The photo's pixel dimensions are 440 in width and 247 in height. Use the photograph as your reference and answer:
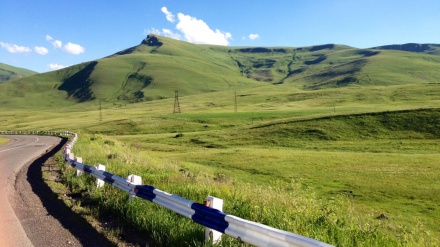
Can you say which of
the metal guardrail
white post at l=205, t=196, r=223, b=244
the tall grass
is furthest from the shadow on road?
white post at l=205, t=196, r=223, b=244

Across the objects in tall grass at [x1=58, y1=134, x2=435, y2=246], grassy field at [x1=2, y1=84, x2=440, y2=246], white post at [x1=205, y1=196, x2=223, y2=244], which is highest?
white post at [x1=205, y1=196, x2=223, y2=244]

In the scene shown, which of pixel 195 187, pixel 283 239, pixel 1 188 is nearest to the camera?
pixel 283 239

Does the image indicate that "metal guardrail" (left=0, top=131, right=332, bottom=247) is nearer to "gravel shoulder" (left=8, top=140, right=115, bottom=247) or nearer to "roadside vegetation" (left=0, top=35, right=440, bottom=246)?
"roadside vegetation" (left=0, top=35, right=440, bottom=246)

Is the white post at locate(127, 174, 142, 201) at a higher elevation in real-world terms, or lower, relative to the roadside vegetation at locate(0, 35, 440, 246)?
higher

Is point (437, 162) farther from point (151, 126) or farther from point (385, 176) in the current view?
point (151, 126)

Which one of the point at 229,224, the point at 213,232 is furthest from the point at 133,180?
the point at 229,224

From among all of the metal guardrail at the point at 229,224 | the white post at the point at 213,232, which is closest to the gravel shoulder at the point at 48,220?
the metal guardrail at the point at 229,224

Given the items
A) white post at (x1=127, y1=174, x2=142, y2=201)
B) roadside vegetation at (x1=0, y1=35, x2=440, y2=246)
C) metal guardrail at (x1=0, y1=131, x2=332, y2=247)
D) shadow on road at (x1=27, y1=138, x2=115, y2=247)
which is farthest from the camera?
white post at (x1=127, y1=174, x2=142, y2=201)

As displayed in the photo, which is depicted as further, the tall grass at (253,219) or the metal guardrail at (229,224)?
the tall grass at (253,219)

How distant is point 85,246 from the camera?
25.7ft

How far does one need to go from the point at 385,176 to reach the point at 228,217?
26.2 meters

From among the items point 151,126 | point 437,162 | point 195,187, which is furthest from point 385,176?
point 151,126

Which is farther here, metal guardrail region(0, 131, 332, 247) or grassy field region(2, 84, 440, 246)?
grassy field region(2, 84, 440, 246)

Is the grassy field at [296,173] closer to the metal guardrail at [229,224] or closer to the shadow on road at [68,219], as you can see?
the metal guardrail at [229,224]
